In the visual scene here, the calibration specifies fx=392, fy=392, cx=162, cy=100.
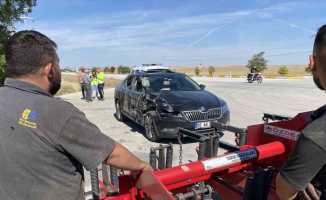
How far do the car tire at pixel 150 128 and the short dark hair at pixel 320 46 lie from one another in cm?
746

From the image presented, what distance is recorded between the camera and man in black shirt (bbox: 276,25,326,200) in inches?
62.3

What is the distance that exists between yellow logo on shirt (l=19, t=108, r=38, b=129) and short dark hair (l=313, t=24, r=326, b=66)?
138 centimetres

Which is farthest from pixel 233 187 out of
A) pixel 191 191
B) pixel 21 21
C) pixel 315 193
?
pixel 21 21

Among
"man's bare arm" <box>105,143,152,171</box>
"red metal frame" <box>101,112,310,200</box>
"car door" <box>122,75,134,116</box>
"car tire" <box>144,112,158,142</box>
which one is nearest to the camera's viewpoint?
"man's bare arm" <box>105,143,152,171</box>

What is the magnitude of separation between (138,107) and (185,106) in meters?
1.81

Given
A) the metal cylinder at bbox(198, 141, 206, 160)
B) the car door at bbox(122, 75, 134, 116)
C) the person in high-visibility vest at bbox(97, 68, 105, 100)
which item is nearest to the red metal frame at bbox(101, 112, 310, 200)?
the metal cylinder at bbox(198, 141, 206, 160)

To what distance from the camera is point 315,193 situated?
5.94 ft

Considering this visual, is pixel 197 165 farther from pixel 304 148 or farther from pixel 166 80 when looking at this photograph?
pixel 166 80

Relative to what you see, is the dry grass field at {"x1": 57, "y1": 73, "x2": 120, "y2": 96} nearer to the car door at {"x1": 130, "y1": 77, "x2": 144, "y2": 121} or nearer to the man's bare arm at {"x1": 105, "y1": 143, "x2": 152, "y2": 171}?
the car door at {"x1": 130, "y1": 77, "x2": 144, "y2": 121}

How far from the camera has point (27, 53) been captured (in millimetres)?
2059

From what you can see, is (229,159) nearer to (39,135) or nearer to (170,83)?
(39,135)

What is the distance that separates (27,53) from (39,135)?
17.2 inches

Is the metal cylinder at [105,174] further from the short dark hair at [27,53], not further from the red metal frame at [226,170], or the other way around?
the short dark hair at [27,53]

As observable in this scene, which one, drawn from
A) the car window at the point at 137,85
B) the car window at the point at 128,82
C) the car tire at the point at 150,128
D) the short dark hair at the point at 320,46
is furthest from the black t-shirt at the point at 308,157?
the car window at the point at 128,82
